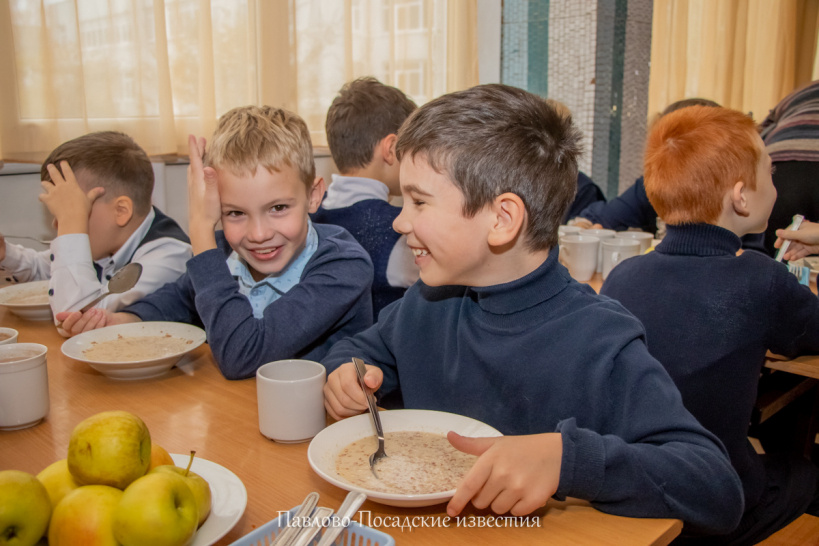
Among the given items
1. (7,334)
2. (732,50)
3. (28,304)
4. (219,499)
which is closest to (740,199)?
(219,499)

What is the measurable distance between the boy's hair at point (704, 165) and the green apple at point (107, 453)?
131 centimetres

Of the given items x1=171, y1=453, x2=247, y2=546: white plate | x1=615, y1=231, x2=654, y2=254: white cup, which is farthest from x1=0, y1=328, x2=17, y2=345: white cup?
x1=615, y1=231, x2=654, y2=254: white cup

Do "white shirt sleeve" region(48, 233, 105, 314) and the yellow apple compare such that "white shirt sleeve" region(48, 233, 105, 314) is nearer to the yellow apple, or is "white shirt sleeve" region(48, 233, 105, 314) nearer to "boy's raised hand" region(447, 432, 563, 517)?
the yellow apple

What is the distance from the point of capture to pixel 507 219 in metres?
1.02

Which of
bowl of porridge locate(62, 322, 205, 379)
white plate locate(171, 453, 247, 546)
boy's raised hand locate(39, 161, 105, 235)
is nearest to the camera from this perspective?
white plate locate(171, 453, 247, 546)

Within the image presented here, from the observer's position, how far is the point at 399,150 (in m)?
1.09

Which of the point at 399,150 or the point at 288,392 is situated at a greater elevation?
the point at 399,150

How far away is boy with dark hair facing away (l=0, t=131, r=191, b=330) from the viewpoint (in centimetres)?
160

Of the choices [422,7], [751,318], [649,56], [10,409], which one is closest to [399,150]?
[10,409]

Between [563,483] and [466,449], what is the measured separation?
114mm

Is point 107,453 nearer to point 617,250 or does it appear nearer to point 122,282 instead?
point 122,282

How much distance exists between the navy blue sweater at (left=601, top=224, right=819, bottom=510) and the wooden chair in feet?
0.48

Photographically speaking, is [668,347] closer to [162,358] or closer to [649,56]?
[162,358]

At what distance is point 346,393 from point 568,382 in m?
0.32
